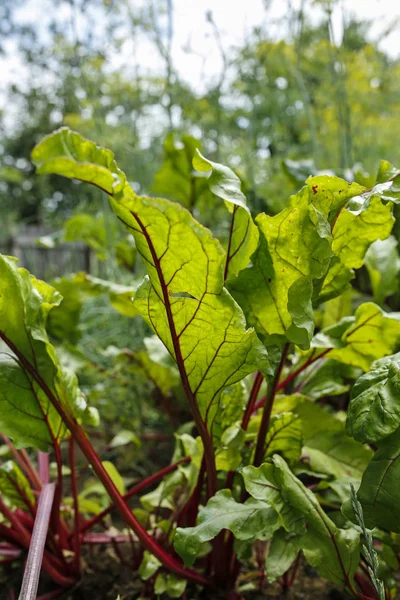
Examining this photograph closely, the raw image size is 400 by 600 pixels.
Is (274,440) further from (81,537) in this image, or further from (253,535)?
(81,537)

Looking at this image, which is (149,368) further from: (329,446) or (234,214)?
(234,214)

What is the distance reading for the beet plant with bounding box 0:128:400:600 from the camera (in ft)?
1.84

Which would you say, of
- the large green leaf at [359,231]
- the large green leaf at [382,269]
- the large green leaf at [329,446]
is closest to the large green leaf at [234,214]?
the large green leaf at [359,231]

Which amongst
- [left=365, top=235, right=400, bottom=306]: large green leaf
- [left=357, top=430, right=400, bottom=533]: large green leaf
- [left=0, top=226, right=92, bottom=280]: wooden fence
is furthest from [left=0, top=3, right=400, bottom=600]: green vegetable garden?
[left=0, top=226, right=92, bottom=280]: wooden fence

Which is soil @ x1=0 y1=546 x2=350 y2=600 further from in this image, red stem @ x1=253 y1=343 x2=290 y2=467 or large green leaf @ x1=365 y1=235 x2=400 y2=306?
large green leaf @ x1=365 y1=235 x2=400 y2=306

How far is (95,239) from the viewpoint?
80.0 inches

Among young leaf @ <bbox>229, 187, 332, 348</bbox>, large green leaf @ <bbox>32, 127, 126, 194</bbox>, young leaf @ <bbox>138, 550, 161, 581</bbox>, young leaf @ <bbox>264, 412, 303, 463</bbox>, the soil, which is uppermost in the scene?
large green leaf @ <bbox>32, 127, 126, 194</bbox>

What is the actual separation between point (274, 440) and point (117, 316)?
1339 mm

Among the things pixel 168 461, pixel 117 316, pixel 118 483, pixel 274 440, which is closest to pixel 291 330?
pixel 274 440

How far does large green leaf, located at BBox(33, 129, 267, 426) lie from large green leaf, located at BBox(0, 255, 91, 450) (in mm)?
192

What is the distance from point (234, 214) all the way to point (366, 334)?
323 millimetres

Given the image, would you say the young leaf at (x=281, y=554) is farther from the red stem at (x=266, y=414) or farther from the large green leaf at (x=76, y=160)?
the large green leaf at (x=76, y=160)

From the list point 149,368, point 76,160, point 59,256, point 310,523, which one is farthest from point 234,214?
point 59,256

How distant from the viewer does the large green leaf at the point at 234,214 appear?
0.57 m
